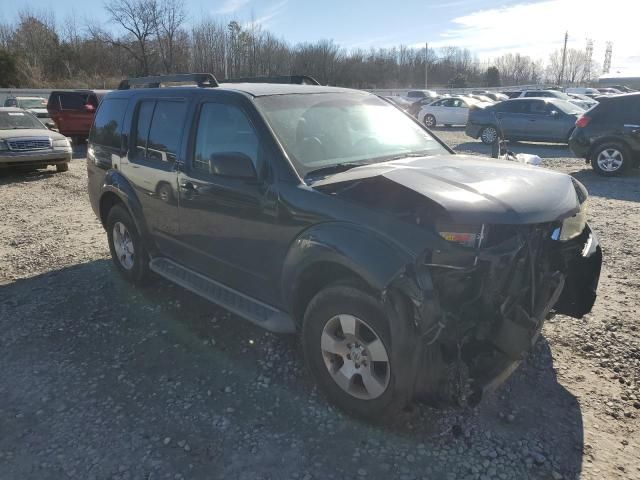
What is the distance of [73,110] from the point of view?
1778 centimetres

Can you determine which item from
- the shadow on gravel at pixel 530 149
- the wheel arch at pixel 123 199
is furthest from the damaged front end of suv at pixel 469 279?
the shadow on gravel at pixel 530 149

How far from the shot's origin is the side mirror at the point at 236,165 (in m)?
3.33

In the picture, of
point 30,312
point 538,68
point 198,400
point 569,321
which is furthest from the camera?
point 538,68

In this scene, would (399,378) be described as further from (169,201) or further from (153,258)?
(153,258)

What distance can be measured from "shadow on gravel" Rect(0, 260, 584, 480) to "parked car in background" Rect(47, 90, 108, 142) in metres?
15.6

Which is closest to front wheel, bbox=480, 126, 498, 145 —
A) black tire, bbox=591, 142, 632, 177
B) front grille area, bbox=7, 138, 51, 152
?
black tire, bbox=591, 142, 632, 177

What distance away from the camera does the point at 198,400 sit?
328 centimetres

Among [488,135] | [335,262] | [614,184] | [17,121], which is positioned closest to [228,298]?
[335,262]

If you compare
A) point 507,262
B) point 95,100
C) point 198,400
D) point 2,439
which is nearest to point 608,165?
point 507,262

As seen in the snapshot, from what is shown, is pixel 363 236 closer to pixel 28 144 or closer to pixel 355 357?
pixel 355 357

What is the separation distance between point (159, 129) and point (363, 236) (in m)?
2.62

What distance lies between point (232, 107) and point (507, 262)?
2279 mm

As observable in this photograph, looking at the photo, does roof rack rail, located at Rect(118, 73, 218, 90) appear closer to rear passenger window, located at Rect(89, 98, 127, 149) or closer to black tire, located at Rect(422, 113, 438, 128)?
rear passenger window, located at Rect(89, 98, 127, 149)

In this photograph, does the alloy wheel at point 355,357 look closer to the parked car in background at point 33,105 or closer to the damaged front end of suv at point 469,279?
the damaged front end of suv at point 469,279
